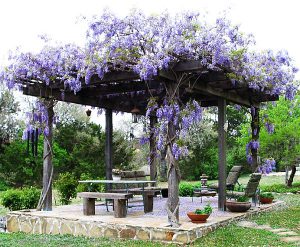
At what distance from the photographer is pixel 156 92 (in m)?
9.25

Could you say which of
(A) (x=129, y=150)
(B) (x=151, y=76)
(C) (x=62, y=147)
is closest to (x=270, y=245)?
(B) (x=151, y=76)

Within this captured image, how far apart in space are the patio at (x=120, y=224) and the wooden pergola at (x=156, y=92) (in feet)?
1.90

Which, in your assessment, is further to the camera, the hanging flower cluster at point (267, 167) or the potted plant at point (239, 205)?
the hanging flower cluster at point (267, 167)

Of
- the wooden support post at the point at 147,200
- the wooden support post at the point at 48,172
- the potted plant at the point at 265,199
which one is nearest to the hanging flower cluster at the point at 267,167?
the potted plant at the point at 265,199

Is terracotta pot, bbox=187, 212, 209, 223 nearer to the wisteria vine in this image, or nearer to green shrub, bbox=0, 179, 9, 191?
the wisteria vine

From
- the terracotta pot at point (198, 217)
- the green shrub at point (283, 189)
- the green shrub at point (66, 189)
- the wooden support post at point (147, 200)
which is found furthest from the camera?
the green shrub at point (283, 189)

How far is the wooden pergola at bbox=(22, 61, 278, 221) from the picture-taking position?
7.03 meters

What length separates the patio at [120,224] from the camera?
6.21 meters

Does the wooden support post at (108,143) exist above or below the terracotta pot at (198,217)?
above

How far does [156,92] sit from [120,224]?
3480mm

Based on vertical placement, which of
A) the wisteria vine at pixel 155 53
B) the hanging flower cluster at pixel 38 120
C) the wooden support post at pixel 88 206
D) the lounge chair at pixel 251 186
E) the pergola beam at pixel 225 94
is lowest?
the wooden support post at pixel 88 206

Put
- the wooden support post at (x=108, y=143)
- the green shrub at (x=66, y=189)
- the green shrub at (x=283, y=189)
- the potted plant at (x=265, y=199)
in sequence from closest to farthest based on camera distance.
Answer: the potted plant at (x=265, y=199), the wooden support post at (x=108, y=143), the green shrub at (x=66, y=189), the green shrub at (x=283, y=189)

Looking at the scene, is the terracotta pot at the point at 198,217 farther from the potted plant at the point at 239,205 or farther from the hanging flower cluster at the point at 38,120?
the hanging flower cluster at the point at 38,120

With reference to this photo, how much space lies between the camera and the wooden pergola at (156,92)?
23.1ft
